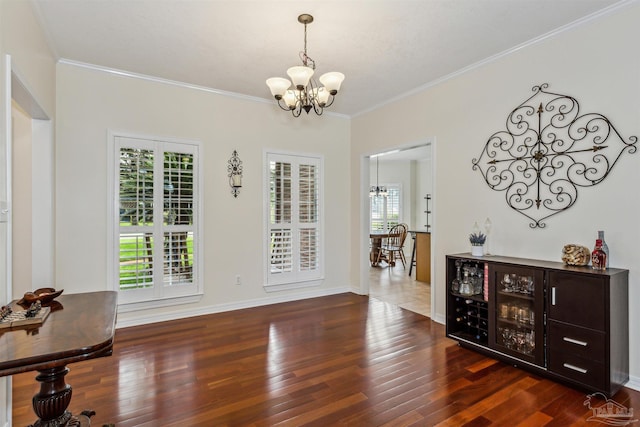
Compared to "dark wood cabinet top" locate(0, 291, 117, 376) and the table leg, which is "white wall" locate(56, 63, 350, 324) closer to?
"dark wood cabinet top" locate(0, 291, 117, 376)

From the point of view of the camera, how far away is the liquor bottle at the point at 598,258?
8.35ft

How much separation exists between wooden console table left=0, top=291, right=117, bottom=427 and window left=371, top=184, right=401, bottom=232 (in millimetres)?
8078

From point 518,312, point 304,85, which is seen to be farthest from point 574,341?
point 304,85

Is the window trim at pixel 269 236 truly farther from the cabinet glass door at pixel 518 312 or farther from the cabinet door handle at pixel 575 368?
the cabinet door handle at pixel 575 368

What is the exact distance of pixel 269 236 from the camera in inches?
187

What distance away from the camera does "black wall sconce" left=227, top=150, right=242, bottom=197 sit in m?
4.45

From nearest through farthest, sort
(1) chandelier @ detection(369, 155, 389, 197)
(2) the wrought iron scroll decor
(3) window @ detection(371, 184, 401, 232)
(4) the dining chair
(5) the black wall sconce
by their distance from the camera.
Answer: (2) the wrought iron scroll decor, (5) the black wall sconce, (4) the dining chair, (1) chandelier @ detection(369, 155, 389, 197), (3) window @ detection(371, 184, 401, 232)

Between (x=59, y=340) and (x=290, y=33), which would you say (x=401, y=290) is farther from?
(x=59, y=340)

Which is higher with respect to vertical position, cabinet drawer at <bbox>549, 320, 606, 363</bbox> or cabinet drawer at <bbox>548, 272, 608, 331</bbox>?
cabinet drawer at <bbox>548, 272, 608, 331</bbox>

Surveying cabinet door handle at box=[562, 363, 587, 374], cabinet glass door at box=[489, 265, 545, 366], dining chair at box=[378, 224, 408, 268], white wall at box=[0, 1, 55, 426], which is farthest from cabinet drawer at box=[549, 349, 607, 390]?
dining chair at box=[378, 224, 408, 268]

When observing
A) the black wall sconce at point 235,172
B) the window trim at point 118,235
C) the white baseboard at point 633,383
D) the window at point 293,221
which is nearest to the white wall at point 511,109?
the white baseboard at point 633,383

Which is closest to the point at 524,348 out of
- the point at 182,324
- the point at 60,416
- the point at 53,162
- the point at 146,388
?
the point at 146,388

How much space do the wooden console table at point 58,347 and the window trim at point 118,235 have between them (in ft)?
5.94

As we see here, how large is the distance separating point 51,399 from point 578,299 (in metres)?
3.42
